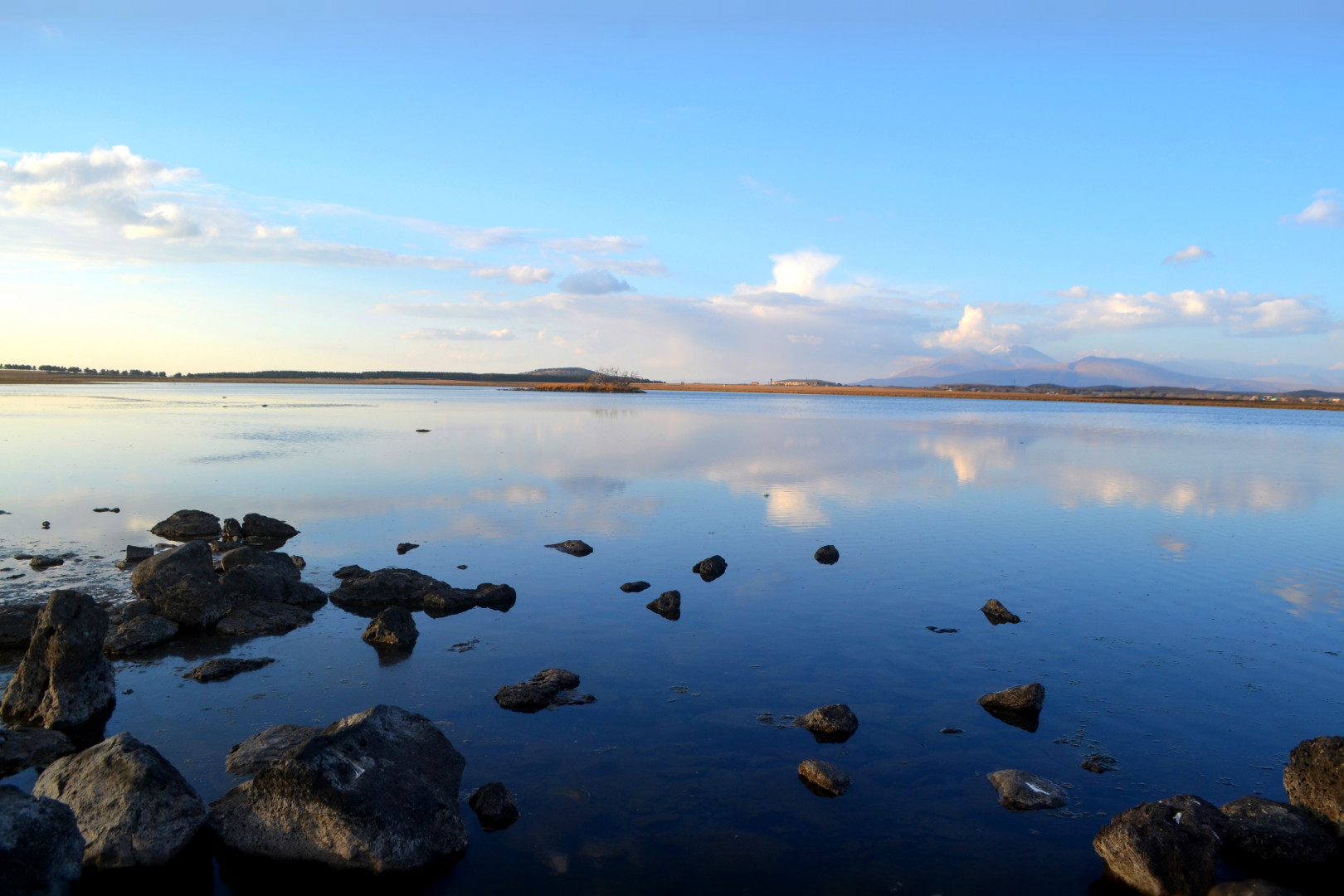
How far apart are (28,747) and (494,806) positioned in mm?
5162

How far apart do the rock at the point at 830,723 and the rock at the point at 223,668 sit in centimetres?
715

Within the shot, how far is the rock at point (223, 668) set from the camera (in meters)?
9.59

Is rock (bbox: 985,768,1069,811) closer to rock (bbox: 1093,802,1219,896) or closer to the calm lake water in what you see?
the calm lake water

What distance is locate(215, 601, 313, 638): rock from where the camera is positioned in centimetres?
1131

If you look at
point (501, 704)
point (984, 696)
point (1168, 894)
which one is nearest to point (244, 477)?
point (501, 704)

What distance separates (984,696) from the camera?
9094 millimetres

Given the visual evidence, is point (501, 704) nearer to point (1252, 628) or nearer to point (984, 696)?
point (984, 696)

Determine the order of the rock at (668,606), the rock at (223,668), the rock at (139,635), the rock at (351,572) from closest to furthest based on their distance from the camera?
the rock at (223,668), the rock at (139,635), the rock at (668,606), the rock at (351,572)

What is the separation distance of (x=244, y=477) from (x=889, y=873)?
2619 centimetres

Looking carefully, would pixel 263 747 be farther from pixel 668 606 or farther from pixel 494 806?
pixel 668 606

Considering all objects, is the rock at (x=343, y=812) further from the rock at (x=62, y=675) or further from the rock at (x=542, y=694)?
the rock at (x=62, y=675)

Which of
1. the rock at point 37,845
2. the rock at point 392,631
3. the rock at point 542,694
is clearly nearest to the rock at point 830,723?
the rock at point 542,694

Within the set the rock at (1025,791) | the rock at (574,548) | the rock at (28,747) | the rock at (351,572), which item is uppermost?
the rock at (574,548)

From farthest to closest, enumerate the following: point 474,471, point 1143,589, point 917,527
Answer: point 474,471 → point 917,527 → point 1143,589
